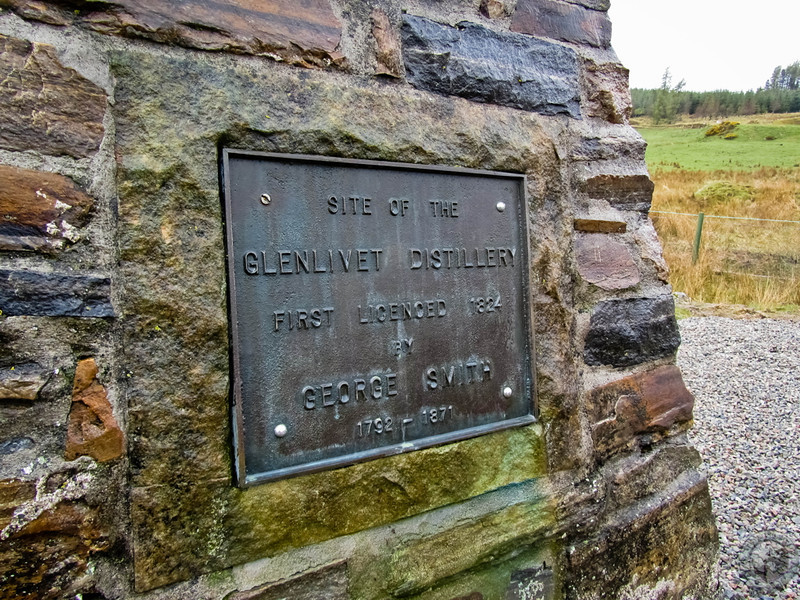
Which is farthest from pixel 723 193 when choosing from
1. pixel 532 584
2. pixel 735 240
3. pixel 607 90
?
pixel 532 584

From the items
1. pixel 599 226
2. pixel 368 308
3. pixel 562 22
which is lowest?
pixel 368 308

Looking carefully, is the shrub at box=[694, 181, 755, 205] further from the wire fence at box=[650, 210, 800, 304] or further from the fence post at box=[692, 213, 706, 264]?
the fence post at box=[692, 213, 706, 264]

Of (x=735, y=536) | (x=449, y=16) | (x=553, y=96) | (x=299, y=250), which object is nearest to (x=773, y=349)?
(x=735, y=536)

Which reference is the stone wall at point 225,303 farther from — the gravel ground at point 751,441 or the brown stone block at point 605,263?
the gravel ground at point 751,441

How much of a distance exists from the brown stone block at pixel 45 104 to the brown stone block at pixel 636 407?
1.47 m

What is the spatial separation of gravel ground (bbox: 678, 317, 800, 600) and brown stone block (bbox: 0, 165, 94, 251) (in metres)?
2.27

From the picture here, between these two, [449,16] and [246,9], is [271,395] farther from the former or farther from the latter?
[449,16]

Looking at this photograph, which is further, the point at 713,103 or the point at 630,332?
the point at 713,103

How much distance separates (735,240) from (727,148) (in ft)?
66.8

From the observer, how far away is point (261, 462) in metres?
1.13

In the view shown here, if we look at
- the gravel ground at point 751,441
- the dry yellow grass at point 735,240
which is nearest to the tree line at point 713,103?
the dry yellow grass at point 735,240

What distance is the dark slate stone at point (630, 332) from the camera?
163 cm

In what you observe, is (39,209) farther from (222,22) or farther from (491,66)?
(491,66)

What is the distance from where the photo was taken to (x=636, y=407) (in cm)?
171
